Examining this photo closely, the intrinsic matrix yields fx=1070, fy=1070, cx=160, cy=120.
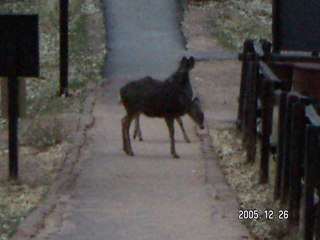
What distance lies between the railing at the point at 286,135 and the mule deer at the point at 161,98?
758 millimetres

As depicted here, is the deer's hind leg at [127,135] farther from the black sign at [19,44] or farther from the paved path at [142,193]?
the black sign at [19,44]

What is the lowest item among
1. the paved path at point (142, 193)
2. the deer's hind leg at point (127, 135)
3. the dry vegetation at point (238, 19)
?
the paved path at point (142, 193)

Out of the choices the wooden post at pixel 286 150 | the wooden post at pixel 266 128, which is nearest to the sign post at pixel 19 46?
the wooden post at pixel 266 128

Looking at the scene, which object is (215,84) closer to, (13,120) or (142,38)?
(142,38)

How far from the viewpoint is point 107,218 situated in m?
9.25

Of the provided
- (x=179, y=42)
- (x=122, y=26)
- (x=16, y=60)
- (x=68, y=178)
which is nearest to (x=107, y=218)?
(x=68, y=178)

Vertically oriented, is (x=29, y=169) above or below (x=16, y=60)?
below

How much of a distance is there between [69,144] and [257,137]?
2311 millimetres

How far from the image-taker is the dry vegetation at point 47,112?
10453 millimetres

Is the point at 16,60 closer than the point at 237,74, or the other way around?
the point at 16,60

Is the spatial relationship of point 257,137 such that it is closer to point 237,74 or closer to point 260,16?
point 237,74

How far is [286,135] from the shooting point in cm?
909

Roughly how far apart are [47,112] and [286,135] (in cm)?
724

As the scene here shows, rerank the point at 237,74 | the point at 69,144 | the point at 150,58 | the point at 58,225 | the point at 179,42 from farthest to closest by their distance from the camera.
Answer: the point at 179,42, the point at 150,58, the point at 237,74, the point at 69,144, the point at 58,225
